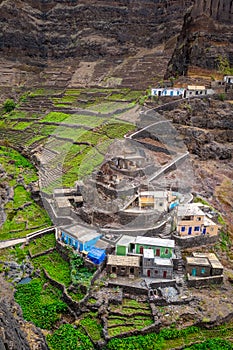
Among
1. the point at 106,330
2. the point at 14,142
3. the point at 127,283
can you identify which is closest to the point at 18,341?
the point at 106,330

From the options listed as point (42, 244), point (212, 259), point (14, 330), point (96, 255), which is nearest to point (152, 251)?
point (96, 255)

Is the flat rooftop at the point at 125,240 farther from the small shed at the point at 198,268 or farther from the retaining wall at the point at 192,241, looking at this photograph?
the small shed at the point at 198,268

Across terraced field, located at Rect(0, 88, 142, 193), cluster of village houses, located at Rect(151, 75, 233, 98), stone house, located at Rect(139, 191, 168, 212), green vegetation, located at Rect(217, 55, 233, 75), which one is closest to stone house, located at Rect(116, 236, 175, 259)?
stone house, located at Rect(139, 191, 168, 212)

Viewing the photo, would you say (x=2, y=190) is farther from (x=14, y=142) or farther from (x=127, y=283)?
(x=127, y=283)

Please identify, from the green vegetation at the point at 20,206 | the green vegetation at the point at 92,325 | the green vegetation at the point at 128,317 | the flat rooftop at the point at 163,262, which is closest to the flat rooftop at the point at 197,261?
the flat rooftop at the point at 163,262

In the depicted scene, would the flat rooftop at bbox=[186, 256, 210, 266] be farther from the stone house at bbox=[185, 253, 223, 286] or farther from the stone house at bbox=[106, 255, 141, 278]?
the stone house at bbox=[106, 255, 141, 278]

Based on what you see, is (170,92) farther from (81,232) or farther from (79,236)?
(79,236)
